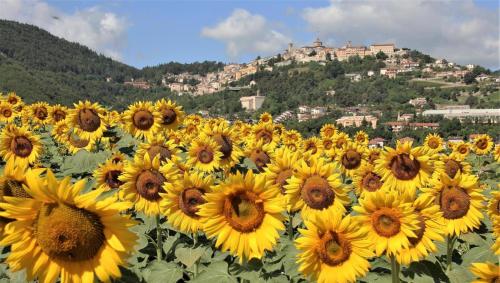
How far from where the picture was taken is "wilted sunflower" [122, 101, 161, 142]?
8.32 meters

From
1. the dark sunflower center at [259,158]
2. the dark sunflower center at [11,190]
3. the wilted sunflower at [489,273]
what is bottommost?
the dark sunflower center at [259,158]

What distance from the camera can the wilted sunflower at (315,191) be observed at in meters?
5.25

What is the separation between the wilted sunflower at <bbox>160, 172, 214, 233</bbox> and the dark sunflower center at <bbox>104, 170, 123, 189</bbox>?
179 cm

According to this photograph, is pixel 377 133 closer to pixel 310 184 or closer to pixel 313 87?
pixel 310 184

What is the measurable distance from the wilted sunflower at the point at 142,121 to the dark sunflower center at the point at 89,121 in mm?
578

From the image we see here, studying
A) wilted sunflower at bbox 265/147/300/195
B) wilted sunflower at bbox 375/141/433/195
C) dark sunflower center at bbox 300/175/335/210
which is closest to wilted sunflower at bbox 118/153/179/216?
wilted sunflower at bbox 265/147/300/195

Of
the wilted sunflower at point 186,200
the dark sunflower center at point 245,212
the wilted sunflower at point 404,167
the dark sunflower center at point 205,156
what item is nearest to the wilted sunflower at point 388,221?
the dark sunflower center at point 245,212

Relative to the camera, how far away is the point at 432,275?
13.5ft

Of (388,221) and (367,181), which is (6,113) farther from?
(388,221)

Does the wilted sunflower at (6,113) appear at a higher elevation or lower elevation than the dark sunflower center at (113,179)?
higher

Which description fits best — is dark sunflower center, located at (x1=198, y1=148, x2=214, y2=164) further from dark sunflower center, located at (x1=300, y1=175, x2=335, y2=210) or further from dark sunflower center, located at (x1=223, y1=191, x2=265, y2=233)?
dark sunflower center, located at (x1=223, y1=191, x2=265, y2=233)

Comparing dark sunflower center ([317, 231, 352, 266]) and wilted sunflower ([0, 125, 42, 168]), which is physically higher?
wilted sunflower ([0, 125, 42, 168])

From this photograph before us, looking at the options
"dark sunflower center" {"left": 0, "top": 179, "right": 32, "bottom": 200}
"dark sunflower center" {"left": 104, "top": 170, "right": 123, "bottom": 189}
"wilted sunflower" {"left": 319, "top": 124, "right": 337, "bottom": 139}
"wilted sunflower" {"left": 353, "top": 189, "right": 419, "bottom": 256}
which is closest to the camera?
"dark sunflower center" {"left": 0, "top": 179, "right": 32, "bottom": 200}

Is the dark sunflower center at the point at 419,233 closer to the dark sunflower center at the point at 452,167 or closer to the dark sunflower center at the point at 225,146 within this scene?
the dark sunflower center at the point at 225,146
